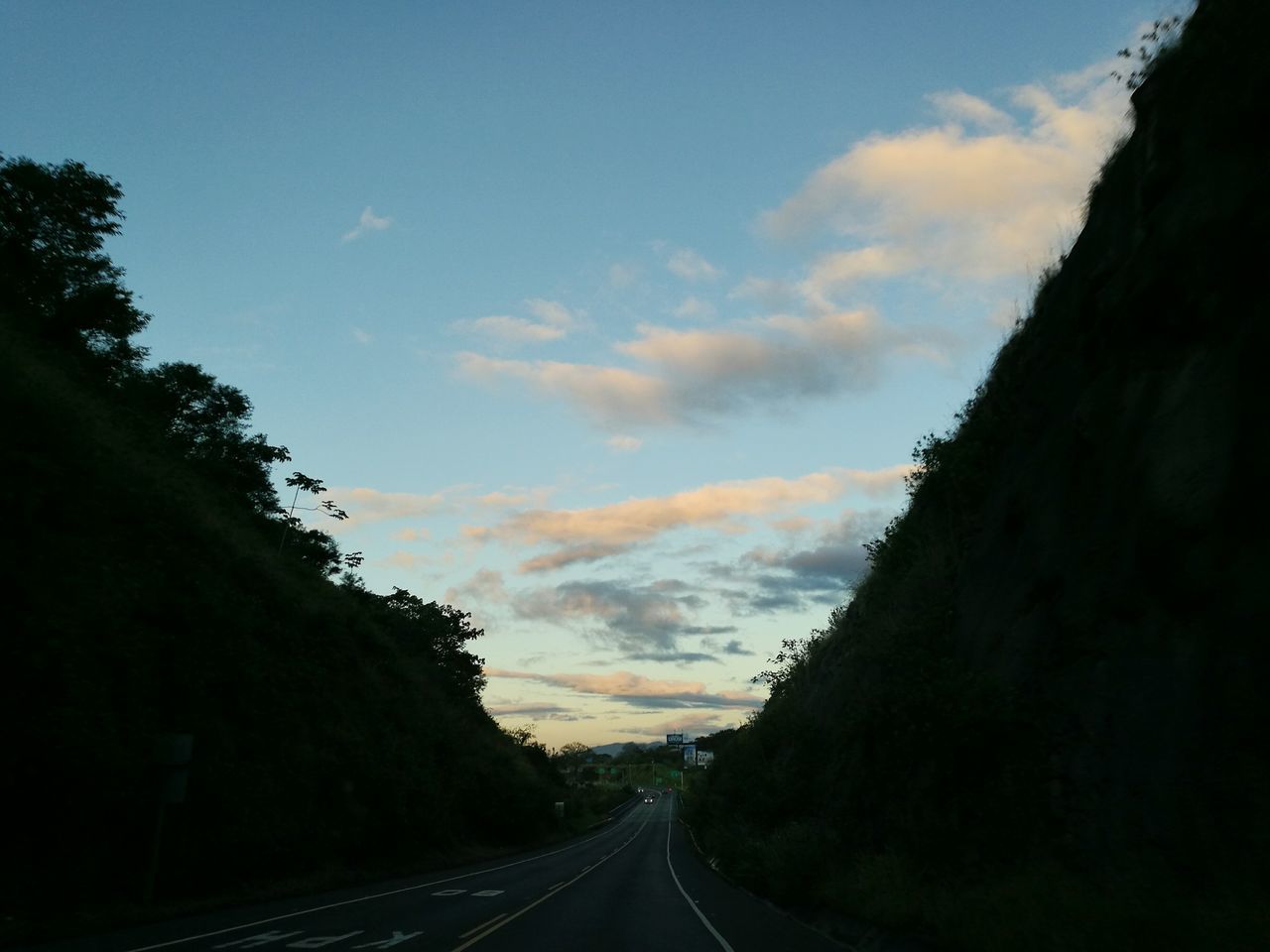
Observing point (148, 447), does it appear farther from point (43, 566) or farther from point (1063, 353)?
point (1063, 353)

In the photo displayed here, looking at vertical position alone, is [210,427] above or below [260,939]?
above

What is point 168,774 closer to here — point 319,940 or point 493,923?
point 319,940

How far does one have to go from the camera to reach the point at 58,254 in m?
34.9

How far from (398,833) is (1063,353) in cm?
2666

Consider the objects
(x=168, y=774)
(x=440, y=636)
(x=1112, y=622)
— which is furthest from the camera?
(x=440, y=636)

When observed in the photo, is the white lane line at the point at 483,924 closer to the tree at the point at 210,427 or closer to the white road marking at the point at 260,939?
the white road marking at the point at 260,939

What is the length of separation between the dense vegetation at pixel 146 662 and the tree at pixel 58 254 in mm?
78

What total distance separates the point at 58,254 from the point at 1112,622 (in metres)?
38.0

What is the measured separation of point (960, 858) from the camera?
13.6 meters

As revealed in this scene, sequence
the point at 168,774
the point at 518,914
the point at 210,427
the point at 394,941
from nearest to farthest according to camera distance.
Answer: the point at 394,941, the point at 518,914, the point at 168,774, the point at 210,427

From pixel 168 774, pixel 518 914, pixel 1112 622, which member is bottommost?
pixel 518 914

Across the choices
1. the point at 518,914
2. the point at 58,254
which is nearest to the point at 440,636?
the point at 58,254

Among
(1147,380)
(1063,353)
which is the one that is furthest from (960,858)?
(1063,353)

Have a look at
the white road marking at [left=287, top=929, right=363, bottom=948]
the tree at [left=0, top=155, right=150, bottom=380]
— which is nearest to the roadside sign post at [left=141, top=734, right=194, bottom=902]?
the white road marking at [left=287, top=929, right=363, bottom=948]
